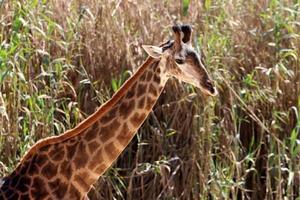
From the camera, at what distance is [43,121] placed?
4648mm

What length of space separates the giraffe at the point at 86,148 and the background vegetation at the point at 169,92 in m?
1.19

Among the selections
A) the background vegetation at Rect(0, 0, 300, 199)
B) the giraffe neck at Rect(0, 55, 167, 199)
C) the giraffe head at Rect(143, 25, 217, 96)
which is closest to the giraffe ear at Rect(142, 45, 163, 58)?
the giraffe head at Rect(143, 25, 217, 96)

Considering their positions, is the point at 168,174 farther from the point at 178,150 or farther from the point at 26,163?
the point at 26,163

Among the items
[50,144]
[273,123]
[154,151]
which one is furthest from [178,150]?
[50,144]

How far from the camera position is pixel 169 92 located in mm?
4941

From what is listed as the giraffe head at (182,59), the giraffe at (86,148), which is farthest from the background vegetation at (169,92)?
the giraffe head at (182,59)

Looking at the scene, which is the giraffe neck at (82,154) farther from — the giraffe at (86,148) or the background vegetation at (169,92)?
the background vegetation at (169,92)

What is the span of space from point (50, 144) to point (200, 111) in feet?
5.36

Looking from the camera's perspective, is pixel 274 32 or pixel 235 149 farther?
pixel 274 32

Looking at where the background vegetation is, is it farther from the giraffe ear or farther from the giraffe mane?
the giraffe ear

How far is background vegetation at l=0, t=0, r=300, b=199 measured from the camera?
4.68 m

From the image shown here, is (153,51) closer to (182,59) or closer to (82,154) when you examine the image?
(182,59)

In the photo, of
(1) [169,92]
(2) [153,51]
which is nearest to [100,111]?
(2) [153,51]

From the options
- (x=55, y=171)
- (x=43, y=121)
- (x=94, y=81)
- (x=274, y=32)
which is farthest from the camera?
(x=274, y=32)
